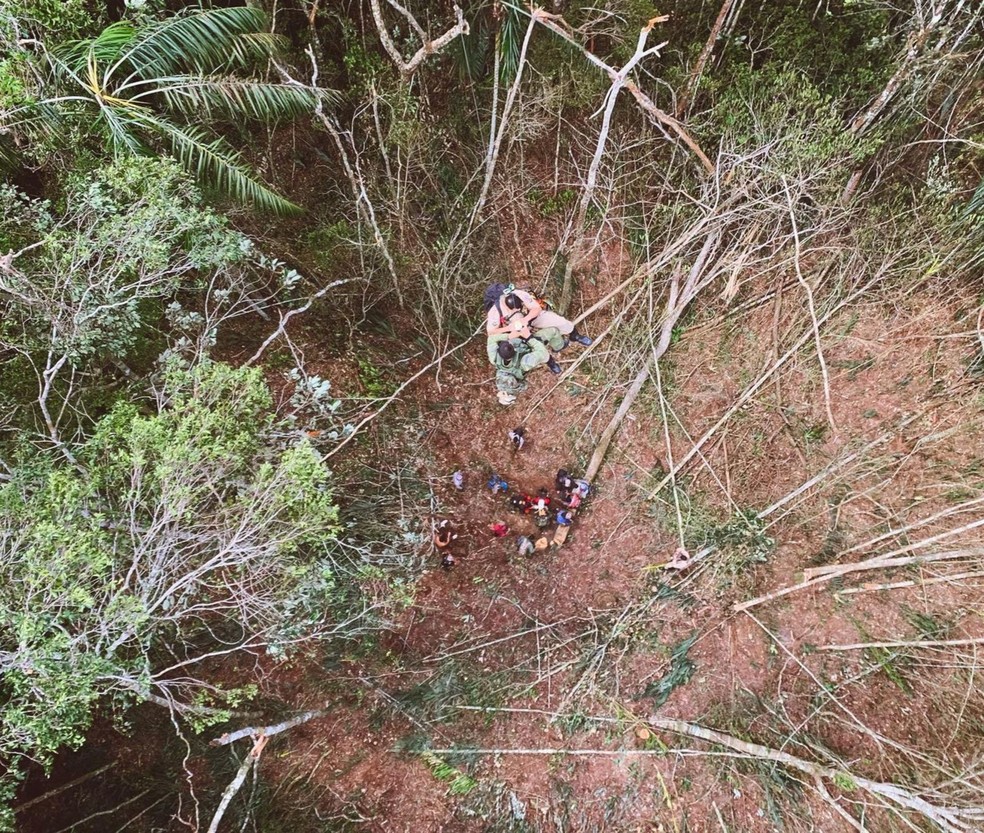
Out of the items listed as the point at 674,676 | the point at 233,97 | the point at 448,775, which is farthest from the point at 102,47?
the point at 674,676

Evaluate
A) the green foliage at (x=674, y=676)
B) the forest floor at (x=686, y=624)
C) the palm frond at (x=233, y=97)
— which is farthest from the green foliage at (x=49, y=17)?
the green foliage at (x=674, y=676)

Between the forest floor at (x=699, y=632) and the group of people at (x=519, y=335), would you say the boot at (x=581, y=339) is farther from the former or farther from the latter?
the forest floor at (x=699, y=632)

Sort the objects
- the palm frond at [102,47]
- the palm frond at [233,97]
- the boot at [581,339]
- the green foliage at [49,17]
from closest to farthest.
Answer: the green foliage at [49,17], the palm frond at [102,47], the palm frond at [233,97], the boot at [581,339]

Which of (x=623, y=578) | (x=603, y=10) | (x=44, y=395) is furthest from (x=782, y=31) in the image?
(x=44, y=395)

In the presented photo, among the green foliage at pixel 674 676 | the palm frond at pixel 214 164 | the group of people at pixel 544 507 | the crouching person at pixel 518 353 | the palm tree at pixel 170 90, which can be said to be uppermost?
the palm tree at pixel 170 90

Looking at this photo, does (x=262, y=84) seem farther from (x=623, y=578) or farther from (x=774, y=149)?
(x=623, y=578)

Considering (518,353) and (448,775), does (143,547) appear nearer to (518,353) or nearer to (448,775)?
(448,775)

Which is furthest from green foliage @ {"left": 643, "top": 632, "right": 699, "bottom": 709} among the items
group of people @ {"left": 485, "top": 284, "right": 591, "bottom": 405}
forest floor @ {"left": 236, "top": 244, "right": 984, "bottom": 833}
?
group of people @ {"left": 485, "top": 284, "right": 591, "bottom": 405}

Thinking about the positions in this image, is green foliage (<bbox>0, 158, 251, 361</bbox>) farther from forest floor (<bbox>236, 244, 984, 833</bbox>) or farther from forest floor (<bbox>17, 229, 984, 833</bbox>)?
forest floor (<bbox>236, 244, 984, 833</bbox>)
